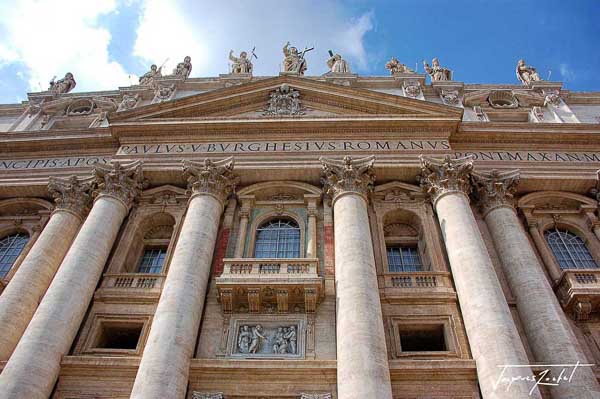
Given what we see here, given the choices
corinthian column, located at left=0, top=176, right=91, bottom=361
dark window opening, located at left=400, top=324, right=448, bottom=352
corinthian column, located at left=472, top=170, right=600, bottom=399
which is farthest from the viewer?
dark window opening, located at left=400, top=324, right=448, bottom=352

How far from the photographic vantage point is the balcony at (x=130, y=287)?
658 inches

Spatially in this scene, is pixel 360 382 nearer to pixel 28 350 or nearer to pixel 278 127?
pixel 28 350

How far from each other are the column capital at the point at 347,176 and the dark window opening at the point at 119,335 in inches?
328

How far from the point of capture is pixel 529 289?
1587 cm

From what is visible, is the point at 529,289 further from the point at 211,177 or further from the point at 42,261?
the point at 42,261

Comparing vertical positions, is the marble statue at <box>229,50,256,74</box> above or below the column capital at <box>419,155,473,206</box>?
above

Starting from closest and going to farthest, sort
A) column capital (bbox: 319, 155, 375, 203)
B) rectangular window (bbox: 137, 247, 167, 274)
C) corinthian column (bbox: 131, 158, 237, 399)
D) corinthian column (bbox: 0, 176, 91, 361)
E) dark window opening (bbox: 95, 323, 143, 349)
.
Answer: corinthian column (bbox: 131, 158, 237, 399) < corinthian column (bbox: 0, 176, 91, 361) < dark window opening (bbox: 95, 323, 143, 349) < rectangular window (bbox: 137, 247, 167, 274) < column capital (bbox: 319, 155, 375, 203)

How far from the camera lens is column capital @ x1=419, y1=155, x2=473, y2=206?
19094mm

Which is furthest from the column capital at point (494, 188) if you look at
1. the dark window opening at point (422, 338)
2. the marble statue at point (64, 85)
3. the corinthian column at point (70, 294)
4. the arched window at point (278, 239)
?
the marble statue at point (64, 85)

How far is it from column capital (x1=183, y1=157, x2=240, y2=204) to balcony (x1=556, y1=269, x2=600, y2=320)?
1238 centimetres

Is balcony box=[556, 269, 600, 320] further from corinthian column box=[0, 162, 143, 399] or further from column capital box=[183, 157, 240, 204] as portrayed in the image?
corinthian column box=[0, 162, 143, 399]

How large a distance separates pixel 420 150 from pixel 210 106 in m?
9.70

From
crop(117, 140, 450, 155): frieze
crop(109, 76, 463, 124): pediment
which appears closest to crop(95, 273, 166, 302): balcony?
crop(117, 140, 450, 155): frieze

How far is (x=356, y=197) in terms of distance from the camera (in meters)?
18.8
